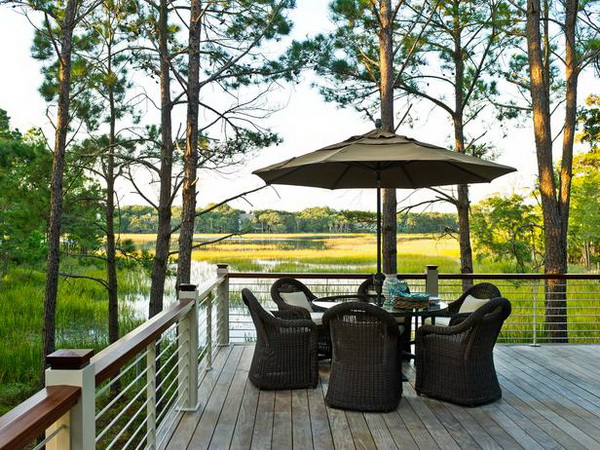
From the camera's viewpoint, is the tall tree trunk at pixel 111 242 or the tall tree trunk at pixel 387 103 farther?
the tall tree trunk at pixel 111 242

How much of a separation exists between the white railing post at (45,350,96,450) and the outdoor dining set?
209 centimetres

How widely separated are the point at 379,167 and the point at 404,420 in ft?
6.63

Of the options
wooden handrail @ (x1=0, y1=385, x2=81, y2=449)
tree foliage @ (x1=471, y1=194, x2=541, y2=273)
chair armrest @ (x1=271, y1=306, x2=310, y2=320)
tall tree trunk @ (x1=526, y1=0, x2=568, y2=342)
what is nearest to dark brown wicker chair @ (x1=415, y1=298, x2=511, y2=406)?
chair armrest @ (x1=271, y1=306, x2=310, y2=320)

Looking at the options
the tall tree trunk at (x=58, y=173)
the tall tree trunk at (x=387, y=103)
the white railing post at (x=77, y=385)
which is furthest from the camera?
the tall tree trunk at (x=58, y=173)

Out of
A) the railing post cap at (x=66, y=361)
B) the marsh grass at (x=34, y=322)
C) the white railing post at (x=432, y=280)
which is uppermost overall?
the railing post cap at (x=66, y=361)

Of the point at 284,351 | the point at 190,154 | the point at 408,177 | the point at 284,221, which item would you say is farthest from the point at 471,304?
the point at 284,221

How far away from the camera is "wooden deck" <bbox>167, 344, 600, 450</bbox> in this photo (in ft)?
10.7

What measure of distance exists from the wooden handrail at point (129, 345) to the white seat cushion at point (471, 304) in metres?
2.49

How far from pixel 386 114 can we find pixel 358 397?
518 centimetres

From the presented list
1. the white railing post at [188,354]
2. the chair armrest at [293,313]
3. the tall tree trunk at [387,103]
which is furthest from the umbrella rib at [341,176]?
the tall tree trunk at [387,103]

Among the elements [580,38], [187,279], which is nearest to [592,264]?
[580,38]

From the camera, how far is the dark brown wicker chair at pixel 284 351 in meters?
4.18

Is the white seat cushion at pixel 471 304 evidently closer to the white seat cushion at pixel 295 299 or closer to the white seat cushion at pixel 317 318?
the white seat cushion at pixel 317 318

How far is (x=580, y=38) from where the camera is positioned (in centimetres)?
975
